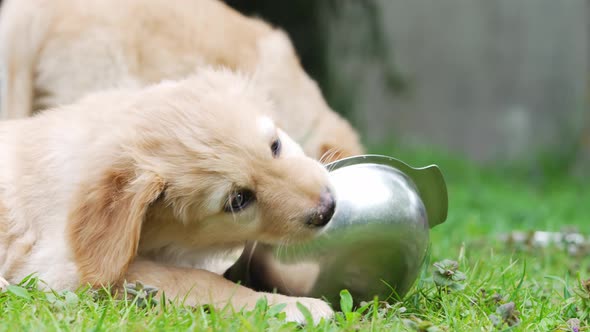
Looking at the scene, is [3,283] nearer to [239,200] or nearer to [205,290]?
[205,290]

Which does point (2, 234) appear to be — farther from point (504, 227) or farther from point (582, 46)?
point (582, 46)

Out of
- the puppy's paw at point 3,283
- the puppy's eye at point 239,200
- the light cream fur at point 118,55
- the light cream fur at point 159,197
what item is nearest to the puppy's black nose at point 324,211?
the light cream fur at point 159,197

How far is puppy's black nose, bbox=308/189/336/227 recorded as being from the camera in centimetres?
267

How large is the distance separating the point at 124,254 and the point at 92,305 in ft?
0.63

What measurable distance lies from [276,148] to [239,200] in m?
0.25

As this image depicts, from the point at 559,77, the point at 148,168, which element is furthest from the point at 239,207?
the point at 559,77

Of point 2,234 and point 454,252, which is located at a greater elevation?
point 454,252

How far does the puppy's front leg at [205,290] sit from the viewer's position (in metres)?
2.60

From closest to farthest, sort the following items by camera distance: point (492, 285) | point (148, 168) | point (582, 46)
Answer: point (148, 168) < point (492, 285) < point (582, 46)

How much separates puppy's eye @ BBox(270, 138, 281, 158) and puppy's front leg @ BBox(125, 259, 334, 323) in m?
0.48

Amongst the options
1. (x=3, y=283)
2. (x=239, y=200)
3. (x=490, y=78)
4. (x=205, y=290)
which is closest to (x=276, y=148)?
(x=239, y=200)

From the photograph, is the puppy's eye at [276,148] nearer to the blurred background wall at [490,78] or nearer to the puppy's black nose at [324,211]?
the puppy's black nose at [324,211]

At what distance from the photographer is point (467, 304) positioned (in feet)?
9.08

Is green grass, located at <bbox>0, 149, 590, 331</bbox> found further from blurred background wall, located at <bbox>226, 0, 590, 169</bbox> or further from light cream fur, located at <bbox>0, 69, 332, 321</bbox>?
blurred background wall, located at <bbox>226, 0, 590, 169</bbox>
